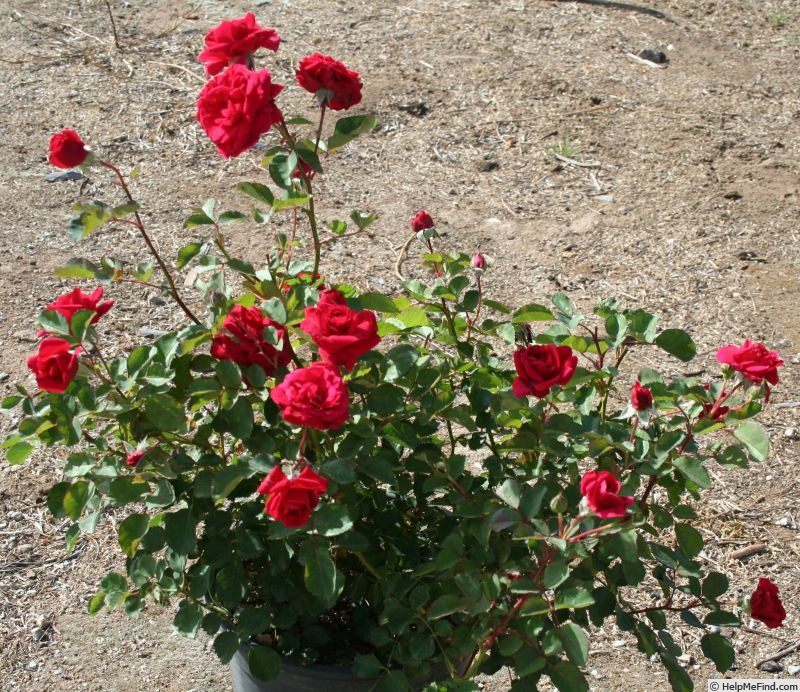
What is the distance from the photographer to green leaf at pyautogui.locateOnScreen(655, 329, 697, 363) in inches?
63.1

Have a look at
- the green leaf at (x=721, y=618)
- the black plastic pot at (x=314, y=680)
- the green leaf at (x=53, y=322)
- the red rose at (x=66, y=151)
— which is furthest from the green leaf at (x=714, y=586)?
the red rose at (x=66, y=151)

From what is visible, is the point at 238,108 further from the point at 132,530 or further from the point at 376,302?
the point at 132,530

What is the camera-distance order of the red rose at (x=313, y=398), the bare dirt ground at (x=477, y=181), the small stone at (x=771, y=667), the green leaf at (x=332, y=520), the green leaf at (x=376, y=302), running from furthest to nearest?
the bare dirt ground at (x=477, y=181), the small stone at (x=771, y=667), the green leaf at (x=376, y=302), the green leaf at (x=332, y=520), the red rose at (x=313, y=398)

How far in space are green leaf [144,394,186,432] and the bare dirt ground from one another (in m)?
1.01

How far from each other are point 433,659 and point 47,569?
1254mm

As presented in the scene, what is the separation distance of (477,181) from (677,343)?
7.82 feet

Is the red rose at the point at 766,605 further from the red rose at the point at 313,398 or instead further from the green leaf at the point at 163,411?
the green leaf at the point at 163,411

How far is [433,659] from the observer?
1.63 metres

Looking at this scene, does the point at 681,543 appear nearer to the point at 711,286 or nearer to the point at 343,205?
the point at 711,286

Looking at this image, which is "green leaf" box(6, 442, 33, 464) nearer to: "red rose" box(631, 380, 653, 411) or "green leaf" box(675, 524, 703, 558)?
"red rose" box(631, 380, 653, 411)

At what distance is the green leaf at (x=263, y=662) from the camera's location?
64.3 inches

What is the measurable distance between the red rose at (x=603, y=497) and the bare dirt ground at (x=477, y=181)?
3.60 feet

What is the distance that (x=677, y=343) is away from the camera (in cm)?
161

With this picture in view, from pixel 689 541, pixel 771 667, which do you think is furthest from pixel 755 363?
pixel 771 667
